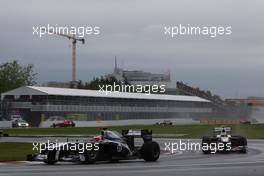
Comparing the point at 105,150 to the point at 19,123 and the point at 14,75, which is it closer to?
the point at 19,123

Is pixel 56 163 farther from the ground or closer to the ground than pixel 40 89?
closer to the ground

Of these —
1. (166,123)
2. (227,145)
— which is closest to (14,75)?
(166,123)

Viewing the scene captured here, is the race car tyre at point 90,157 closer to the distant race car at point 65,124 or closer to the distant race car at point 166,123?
the distant race car at point 65,124

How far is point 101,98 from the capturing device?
8138cm

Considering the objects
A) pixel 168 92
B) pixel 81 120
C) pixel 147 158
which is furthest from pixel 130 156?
pixel 168 92

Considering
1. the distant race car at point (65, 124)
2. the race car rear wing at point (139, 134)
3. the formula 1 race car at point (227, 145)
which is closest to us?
the race car rear wing at point (139, 134)

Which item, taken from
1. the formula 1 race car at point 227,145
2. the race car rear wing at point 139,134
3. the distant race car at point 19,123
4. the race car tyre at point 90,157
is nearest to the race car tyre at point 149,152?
the race car rear wing at point 139,134

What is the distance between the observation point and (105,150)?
2366 cm

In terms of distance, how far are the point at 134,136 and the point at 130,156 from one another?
750mm

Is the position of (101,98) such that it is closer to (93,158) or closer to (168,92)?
(168,92)

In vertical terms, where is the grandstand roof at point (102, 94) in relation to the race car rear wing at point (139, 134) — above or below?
above

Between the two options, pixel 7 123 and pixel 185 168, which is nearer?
pixel 185 168

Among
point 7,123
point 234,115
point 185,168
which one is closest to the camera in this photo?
point 185,168

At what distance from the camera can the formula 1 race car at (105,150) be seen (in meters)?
23.0
